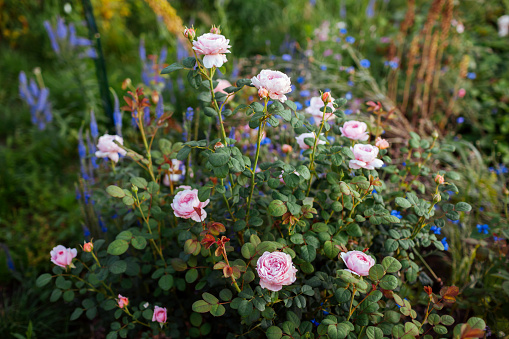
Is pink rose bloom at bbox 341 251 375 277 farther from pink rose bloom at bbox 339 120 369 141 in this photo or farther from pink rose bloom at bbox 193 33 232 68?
pink rose bloom at bbox 193 33 232 68

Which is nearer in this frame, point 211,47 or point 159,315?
point 211,47

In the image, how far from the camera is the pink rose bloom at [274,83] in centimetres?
106

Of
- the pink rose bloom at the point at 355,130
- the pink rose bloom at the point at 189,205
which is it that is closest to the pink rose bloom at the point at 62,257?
the pink rose bloom at the point at 189,205

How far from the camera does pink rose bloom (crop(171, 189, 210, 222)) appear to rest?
1162 millimetres

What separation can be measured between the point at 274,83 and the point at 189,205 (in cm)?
47

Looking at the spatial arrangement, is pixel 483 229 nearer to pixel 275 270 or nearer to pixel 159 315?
pixel 275 270

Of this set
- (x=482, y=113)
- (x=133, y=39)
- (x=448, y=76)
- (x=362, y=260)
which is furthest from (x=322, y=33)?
(x=362, y=260)

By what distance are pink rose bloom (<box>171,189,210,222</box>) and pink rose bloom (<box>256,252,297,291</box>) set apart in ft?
0.84

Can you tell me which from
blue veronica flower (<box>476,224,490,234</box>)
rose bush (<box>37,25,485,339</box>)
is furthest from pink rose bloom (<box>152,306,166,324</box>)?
blue veronica flower (<box>476,224,490,234</box>)

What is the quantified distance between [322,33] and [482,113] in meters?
1.44

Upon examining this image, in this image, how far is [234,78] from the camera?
2.61 m

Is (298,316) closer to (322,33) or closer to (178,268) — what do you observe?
(178,268)

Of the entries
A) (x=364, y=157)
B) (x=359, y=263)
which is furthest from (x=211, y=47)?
(x=359, y=263)

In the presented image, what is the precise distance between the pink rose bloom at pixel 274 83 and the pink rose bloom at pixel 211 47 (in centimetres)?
13
